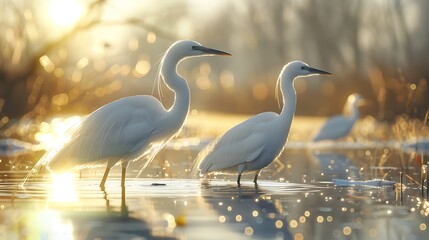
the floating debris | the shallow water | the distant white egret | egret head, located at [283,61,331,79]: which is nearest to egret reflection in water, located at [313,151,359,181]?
A: the shallow water

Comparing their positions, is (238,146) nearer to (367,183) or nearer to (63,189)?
(367,183)

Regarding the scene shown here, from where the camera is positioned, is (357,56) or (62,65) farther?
(357,56)

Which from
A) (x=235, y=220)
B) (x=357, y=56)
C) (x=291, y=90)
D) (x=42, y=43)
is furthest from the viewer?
(x=357, y=56)

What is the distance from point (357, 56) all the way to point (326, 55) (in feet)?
4.23

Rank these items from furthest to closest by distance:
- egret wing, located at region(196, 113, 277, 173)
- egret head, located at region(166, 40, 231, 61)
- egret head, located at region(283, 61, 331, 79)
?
egret head, located at region(283, 61, 331, 79) → egret wing, located at region(196, 113, 277, 173) → egret head, located at region(166, 40, 231, 61)

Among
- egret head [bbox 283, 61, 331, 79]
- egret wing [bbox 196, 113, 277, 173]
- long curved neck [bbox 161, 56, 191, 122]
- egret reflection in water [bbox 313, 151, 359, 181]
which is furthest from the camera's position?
egret reflection in water [bbox 313, 151, 359, 181]

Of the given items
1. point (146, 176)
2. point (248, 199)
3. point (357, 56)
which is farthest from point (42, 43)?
point (357, 56)

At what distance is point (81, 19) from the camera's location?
54.3 feet

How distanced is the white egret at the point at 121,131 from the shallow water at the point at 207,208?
1.18 ft

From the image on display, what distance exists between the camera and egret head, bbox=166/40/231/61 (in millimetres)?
11656

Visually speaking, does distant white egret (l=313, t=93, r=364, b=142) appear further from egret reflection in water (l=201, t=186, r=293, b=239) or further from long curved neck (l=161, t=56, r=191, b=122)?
long curved neck (l=161, t=56, r=191, b=122)

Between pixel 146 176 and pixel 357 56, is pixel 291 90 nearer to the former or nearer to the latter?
pixel 146 176

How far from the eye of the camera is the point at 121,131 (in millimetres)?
11094

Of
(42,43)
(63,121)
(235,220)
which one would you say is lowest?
(235,220)
